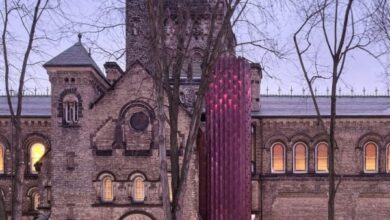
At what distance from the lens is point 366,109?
36500 millimetres

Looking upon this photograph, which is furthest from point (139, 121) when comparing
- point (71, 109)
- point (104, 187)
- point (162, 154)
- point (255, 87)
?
point (162, 154)

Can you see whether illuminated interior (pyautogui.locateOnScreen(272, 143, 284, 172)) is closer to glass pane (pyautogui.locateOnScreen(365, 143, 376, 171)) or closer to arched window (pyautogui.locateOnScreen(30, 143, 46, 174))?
→ glass pane (pyautogui.locateOnScreen(365, 143, 376, 171))

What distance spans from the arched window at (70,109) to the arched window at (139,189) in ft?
14.8

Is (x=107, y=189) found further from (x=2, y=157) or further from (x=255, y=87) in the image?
(x=255, y=87)

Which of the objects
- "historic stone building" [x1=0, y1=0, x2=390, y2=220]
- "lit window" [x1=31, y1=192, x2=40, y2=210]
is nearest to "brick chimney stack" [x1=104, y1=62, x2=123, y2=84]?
"historic stone building" [x1=0, y1=0, x2=390, y2=220]

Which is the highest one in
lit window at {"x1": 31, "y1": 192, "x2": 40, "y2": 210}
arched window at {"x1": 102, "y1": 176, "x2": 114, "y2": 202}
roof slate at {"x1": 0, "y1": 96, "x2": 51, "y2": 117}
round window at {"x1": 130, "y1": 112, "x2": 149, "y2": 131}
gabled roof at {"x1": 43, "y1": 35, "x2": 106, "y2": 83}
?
gabled roof at {"x1": 43, "y1": 35, "x2": 106, "y2": 83}

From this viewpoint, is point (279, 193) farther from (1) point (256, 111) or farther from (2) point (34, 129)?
(2) point (34, 129)

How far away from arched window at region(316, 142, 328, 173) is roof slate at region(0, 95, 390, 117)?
2014mm

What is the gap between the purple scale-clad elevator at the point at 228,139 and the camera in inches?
786

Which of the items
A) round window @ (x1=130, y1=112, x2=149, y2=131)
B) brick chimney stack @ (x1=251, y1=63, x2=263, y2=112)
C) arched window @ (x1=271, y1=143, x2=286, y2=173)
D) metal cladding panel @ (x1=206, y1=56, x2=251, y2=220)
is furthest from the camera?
brick chimney stack @ (x1=251, y1=63, x2=263, y2=112)

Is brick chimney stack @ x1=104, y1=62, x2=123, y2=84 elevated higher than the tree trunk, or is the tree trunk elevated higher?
brick chimney stack @ x1=104, y1=62, x2=123, y2=84

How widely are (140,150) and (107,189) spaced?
2.72 meters

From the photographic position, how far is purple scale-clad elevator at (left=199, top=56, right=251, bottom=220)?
20.0 m

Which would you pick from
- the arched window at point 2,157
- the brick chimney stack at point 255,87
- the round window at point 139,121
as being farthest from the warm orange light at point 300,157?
the arched window at point 2,157
